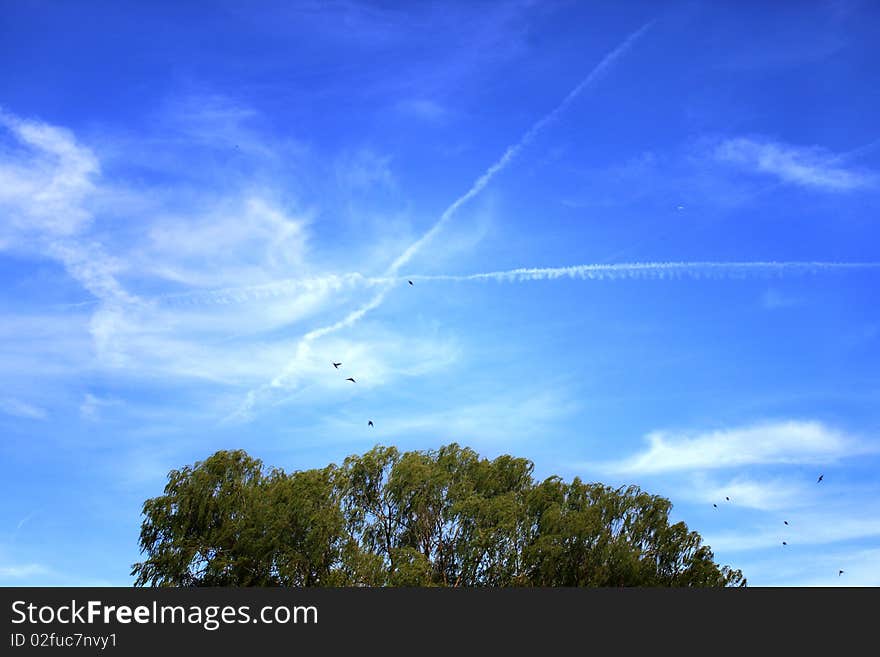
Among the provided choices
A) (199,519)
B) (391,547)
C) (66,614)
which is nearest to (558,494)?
(391,547)

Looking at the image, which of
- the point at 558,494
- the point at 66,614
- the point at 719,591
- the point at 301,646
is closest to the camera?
the point at 66,614

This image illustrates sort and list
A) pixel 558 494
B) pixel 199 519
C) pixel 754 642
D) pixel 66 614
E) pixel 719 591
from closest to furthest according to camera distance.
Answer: pixel 66 614 < pixel 754 642 < pixel 719 591 < pixel 199 519 < pixel 558 494

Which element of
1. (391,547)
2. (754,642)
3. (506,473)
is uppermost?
(506,473)

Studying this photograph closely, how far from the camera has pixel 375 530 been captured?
115 ft

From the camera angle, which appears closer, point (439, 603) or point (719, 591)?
point (439, 603)

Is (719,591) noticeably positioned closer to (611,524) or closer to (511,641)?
(511,641)

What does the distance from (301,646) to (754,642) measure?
10.8m

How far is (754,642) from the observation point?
2023cm

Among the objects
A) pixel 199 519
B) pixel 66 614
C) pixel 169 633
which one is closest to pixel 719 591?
pixel 169 633

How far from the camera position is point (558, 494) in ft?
123

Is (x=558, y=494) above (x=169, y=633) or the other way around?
above

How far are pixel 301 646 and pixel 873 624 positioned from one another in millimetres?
13615

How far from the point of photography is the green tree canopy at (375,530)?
3316 cm

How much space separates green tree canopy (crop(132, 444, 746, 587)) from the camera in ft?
109
